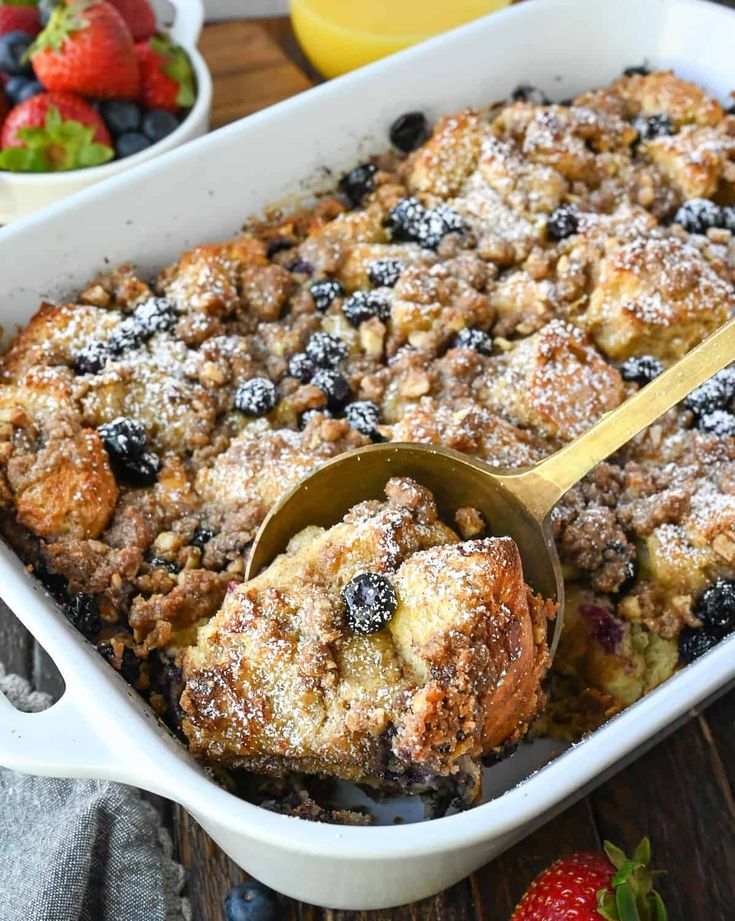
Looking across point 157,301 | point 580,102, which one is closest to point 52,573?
point 157,301

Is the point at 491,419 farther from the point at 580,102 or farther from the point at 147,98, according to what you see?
the point at 147,98

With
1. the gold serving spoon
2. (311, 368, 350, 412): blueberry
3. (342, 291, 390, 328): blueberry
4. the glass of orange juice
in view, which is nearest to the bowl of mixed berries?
the glass of orange juice

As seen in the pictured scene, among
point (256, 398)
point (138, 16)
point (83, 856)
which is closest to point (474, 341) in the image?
point (256, 398)

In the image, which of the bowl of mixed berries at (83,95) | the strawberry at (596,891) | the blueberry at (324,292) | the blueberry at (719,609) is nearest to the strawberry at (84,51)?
the bowl of mixed berries at (83,95)

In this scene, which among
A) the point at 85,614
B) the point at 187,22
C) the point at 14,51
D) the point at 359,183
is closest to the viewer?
the point at 85,614

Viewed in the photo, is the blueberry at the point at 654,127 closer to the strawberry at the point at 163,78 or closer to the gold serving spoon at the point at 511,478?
the gold serving spoon at the point at 511,478

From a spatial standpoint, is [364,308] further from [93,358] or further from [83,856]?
[83,856]

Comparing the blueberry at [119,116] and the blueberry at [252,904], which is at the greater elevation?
the blueberry at [119,116]
